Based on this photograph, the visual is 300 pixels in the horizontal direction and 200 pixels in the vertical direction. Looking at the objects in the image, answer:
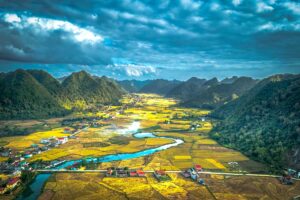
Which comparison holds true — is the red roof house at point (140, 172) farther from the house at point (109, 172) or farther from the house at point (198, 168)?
the house at point (198, 168)

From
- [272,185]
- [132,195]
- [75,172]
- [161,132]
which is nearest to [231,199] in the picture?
[272,185]

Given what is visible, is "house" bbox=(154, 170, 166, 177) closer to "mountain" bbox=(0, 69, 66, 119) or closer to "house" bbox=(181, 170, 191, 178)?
"house" bbox=(181, 170, 191, 178)

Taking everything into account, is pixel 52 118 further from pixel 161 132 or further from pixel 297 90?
pixel 297 90

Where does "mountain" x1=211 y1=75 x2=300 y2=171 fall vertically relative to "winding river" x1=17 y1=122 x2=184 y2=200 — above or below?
above

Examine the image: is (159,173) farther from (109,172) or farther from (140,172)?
(109,172)

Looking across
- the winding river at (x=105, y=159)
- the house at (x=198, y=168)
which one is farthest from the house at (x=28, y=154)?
the house at (x=198, y=168)

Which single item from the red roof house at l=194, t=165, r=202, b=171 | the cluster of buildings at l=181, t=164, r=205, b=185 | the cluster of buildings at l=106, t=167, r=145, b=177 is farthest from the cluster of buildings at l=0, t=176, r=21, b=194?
the red roof house at l=194, t=165, r=202, b=171
